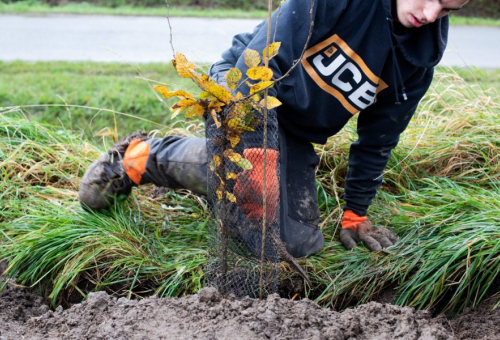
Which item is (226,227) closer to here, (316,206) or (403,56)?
(316,206)

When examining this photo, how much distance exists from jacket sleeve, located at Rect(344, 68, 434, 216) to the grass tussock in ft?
0.54

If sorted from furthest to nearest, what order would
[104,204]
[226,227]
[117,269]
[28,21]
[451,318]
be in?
[28,21] < [104,204] < [117,269] < [451,318] < [226,227]

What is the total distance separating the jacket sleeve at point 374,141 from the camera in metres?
2.61

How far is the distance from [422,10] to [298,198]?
38.4 inches

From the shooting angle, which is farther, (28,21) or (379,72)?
(28,21)

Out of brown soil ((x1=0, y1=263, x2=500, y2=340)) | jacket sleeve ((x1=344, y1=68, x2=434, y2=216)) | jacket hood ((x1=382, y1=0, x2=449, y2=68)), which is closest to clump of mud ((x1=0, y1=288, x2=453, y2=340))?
brown soil ((x1=0, y1=263, x2=500, y2=340))

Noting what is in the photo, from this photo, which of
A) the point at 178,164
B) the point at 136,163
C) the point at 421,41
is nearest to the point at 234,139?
the point at 178,164

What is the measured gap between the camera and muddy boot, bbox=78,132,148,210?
2.50 metres

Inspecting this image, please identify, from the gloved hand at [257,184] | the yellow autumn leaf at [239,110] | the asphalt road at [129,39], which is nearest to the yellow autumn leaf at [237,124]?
the yellow autumn leaf at [239,110]

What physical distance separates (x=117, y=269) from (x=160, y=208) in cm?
51

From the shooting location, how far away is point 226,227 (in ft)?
6.75

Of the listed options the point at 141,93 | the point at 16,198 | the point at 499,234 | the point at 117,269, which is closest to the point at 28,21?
the point at 141,93

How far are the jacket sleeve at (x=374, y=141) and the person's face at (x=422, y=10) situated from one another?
44cm

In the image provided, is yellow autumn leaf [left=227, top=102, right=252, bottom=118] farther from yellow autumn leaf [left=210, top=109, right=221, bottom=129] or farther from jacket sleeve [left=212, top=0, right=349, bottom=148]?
jacket sleeve [left=212, top=0, right=349, bottom=148]
